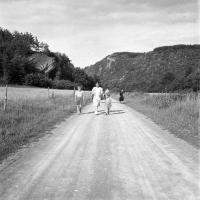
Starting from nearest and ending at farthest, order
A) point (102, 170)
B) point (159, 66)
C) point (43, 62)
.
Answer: point (102, 170) → point (43, 62) → point (159, 66)

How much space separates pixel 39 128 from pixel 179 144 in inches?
226

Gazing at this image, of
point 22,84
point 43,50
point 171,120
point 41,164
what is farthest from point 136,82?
point 41,164

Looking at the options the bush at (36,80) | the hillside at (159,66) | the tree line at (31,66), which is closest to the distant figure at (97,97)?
the tree line at (31,66)

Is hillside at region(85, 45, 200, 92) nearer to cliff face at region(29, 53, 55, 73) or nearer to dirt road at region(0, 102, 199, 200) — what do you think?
cliff face at region(29, 53, 55, 73)

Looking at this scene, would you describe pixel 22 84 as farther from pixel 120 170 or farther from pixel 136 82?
pixel 120 170

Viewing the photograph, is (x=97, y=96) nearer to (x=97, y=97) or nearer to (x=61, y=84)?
(x=97, y=97)

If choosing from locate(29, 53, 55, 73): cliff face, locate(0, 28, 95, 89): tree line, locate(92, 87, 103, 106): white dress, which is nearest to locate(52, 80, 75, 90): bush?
locate(0, 28, 95, 89): tree line

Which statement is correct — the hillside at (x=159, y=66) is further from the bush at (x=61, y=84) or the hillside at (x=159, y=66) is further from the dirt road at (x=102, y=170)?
the dirt road at (x=102, y=170)

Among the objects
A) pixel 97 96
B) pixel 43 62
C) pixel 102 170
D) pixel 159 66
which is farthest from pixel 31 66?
pixel 102 170

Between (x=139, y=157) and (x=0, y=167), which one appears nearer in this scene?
(x=0, y=167)

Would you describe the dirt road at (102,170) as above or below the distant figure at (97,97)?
below

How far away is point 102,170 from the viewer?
21.6ft

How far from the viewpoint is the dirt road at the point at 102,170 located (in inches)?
203

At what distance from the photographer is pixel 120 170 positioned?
6594 mm
